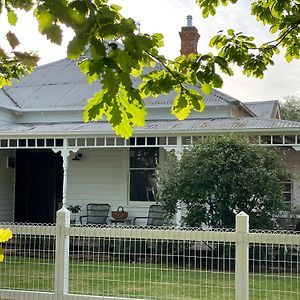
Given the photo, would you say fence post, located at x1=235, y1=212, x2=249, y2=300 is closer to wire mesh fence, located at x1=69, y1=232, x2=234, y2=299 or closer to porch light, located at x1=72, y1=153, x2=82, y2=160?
wire mesh fence, located at x1=69, y1=232, x2=234, y2=299

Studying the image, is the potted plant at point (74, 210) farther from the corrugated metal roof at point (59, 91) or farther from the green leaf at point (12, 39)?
the green leaf at point (12, 39)

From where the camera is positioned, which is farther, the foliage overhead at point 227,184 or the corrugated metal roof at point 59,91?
the corrugated metal roof at point 59,91

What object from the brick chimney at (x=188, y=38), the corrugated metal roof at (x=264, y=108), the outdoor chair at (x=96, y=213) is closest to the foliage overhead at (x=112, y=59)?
the outdoor chair at (x=96, y=213)

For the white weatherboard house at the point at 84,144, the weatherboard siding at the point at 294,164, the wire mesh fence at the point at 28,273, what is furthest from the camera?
the weatherboard siding at the point at 294,164

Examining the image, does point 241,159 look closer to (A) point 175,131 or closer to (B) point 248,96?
(A) point 175,131

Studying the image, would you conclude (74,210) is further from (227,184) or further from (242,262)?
(242,262)

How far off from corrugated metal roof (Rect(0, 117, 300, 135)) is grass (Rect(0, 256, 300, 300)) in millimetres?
5251

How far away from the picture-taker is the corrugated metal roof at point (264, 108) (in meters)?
24.7

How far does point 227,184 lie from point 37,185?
346 inches

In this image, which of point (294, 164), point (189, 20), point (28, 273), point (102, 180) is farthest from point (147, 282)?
point (189, 20)

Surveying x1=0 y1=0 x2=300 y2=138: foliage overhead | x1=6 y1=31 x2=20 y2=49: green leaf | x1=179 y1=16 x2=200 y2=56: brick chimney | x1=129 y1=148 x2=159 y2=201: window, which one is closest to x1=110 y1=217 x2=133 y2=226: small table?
x1=129 y1=148 x2=159 y2=201: window

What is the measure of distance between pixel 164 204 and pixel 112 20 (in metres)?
9.75

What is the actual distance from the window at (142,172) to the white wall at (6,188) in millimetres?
4442

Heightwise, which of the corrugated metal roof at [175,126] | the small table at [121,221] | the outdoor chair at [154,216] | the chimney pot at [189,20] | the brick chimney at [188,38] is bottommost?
the small table at [121,221]
